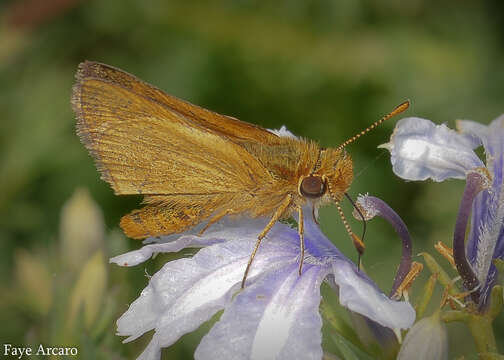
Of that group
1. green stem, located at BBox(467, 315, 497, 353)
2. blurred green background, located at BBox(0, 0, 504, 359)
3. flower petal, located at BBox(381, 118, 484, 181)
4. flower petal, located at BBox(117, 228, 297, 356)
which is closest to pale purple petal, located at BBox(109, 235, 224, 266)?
flower petal, located at BBox(117, 228, 297, 356)

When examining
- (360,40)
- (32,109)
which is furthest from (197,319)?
(360,40)

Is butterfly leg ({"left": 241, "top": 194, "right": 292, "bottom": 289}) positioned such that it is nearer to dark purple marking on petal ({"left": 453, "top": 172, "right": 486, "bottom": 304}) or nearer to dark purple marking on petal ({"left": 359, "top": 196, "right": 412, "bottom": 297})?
dark purple marking on petal ({"left": 359, "top": 196, "right": 412, "bottom": 297})

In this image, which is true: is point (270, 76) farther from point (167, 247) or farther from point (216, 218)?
point (167, 247)

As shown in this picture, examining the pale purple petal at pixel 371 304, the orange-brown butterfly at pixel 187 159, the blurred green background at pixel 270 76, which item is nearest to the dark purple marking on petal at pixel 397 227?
the orange-brown butterfly at pixel 187 159

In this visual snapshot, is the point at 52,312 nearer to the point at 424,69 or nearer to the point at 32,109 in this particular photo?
the point at 32,109

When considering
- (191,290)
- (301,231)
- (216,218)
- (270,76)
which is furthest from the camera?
(270,76)

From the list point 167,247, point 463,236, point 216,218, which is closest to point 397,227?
point 463,236

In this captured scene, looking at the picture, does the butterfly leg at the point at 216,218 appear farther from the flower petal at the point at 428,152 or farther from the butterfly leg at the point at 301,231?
the flower petal at the point at 428,152
